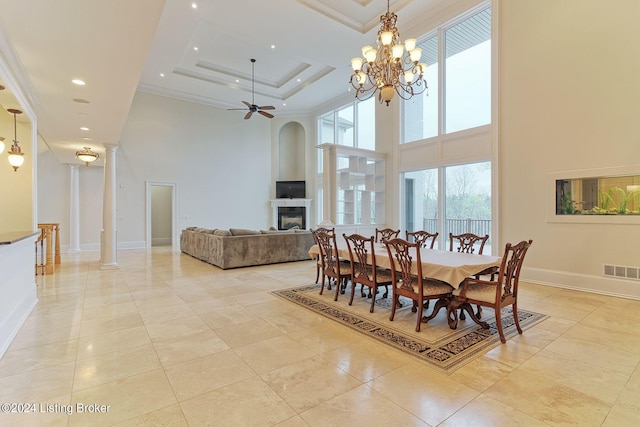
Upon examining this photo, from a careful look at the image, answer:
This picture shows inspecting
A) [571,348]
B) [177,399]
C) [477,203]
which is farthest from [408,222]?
[177,399]

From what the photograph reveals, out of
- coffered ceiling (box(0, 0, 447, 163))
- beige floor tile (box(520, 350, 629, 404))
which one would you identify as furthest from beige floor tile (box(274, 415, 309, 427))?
coffered ceiling (box(0, 0, 447, 163))

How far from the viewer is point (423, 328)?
10.4 ft

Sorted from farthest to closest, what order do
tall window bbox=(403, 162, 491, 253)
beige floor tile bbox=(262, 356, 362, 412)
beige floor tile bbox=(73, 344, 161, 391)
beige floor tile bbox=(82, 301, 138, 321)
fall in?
1. tall window bbox=(403, 162, 491, 253)
2. beige floor tile bbox=(82, 301, 138, 321)
3. beige floor tile bbox=(73, 344, 161, 391)
4. beige floor tile bbox=(262, 356, 362, 412)

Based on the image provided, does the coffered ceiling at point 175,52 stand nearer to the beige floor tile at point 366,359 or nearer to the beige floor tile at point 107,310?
the beige floor tile at point 107,310

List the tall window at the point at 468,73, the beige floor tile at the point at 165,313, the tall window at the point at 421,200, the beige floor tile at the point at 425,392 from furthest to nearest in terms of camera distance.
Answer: the tall window at the point at 421,200 → the tall window at the point at 468,73 → the beige floor tile at the point at 165,313 → the beige floor tile at the point at 425,392

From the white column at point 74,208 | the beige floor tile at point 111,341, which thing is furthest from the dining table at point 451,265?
the white column at point 74,208

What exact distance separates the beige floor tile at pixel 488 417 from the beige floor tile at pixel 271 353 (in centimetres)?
120

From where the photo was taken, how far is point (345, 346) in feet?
9.14

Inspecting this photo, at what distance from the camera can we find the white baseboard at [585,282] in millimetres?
4251

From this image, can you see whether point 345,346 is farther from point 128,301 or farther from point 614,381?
point 128,301

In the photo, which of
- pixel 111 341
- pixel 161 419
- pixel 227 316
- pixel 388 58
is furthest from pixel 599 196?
pixel 111 341

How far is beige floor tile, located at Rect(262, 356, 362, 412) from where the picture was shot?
6.54 ft

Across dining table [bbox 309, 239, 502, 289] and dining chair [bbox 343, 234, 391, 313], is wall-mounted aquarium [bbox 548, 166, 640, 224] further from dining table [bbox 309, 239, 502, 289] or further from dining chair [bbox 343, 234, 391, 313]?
dining chair [bbox 343, 234, 391, 313]

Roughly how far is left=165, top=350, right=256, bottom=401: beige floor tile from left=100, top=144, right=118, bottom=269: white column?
17.9 ft
